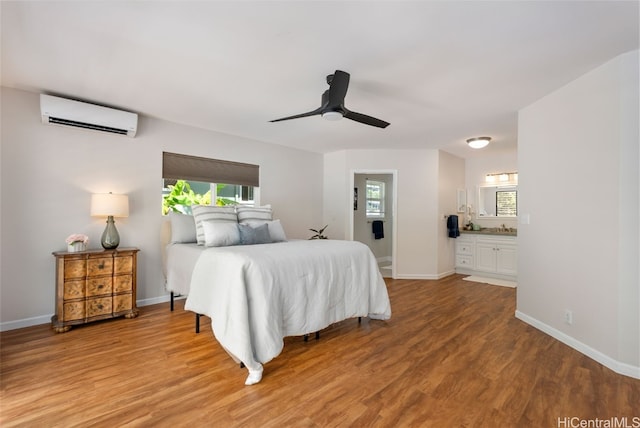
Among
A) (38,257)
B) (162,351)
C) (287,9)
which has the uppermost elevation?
(287,9)

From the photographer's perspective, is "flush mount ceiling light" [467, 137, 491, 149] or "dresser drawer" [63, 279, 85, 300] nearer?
"dresser drawer" [63, 279, 85, 300]

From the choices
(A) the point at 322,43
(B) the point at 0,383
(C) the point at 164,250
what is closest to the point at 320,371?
(B) the point at 0,383

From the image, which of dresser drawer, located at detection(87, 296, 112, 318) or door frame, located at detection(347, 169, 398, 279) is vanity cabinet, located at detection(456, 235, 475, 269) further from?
dresser drawer, located at detection(87, 296, 112, 318)

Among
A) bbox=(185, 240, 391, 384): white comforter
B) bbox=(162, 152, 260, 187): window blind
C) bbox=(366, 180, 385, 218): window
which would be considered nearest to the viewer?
bbox=(185, 240, 391, 384): white comforter

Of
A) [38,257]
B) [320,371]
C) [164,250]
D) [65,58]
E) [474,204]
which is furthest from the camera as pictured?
[474,204]

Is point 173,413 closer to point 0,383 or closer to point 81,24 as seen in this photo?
point 0,383

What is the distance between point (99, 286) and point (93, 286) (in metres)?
0.05

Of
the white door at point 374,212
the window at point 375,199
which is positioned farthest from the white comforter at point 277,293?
the window at point 375,199

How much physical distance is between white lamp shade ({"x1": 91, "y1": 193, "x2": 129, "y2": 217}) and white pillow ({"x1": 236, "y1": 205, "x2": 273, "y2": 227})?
1281mm

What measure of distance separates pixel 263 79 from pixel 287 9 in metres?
0.96

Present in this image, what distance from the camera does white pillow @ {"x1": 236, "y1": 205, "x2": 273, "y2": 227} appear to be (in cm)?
378

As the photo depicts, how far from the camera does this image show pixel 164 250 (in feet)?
12.1

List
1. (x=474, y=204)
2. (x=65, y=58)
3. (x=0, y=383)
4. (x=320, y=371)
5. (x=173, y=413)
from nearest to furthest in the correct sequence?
(x=173, y=413), (x=0, y=383), (x=320, y=371), (x=65, y=58), (x=474, y=204)

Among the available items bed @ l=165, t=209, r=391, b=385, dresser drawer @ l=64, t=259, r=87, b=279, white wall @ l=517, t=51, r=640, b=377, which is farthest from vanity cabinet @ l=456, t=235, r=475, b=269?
dresser drawer @ l=64, t=259, r=87, b=279
